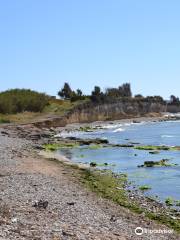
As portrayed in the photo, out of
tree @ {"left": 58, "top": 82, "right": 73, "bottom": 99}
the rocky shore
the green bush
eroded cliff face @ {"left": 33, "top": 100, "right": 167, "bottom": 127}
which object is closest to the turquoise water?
Result: the rocky shore

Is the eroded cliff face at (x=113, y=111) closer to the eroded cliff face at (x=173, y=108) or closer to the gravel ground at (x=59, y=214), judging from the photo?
the eroded cliff face at (x=173, y=108)

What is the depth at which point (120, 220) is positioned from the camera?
15.9 metres

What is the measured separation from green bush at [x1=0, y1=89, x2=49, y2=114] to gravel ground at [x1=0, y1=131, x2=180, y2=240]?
78600 millimetres

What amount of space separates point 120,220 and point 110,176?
13.9m

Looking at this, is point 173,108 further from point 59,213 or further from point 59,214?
point 59,214

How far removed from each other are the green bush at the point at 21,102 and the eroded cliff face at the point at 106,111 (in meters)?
8.01

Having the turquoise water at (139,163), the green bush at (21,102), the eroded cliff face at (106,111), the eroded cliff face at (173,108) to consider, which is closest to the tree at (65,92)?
the eroded cliff face at (106,111)

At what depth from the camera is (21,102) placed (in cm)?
10812

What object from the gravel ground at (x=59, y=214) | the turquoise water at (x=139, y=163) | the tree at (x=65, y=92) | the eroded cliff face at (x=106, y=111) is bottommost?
the turquoise water at (x=139, y=163)

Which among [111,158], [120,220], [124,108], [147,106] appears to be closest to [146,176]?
[111,158]

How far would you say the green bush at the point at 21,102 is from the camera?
332 feet

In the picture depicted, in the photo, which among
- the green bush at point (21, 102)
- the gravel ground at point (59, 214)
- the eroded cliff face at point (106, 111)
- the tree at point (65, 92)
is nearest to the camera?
the gravel ground at point (59, 214)

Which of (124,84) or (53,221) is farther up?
(124,84)

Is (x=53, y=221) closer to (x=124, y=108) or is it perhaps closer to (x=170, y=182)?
(x=170, y=182)
